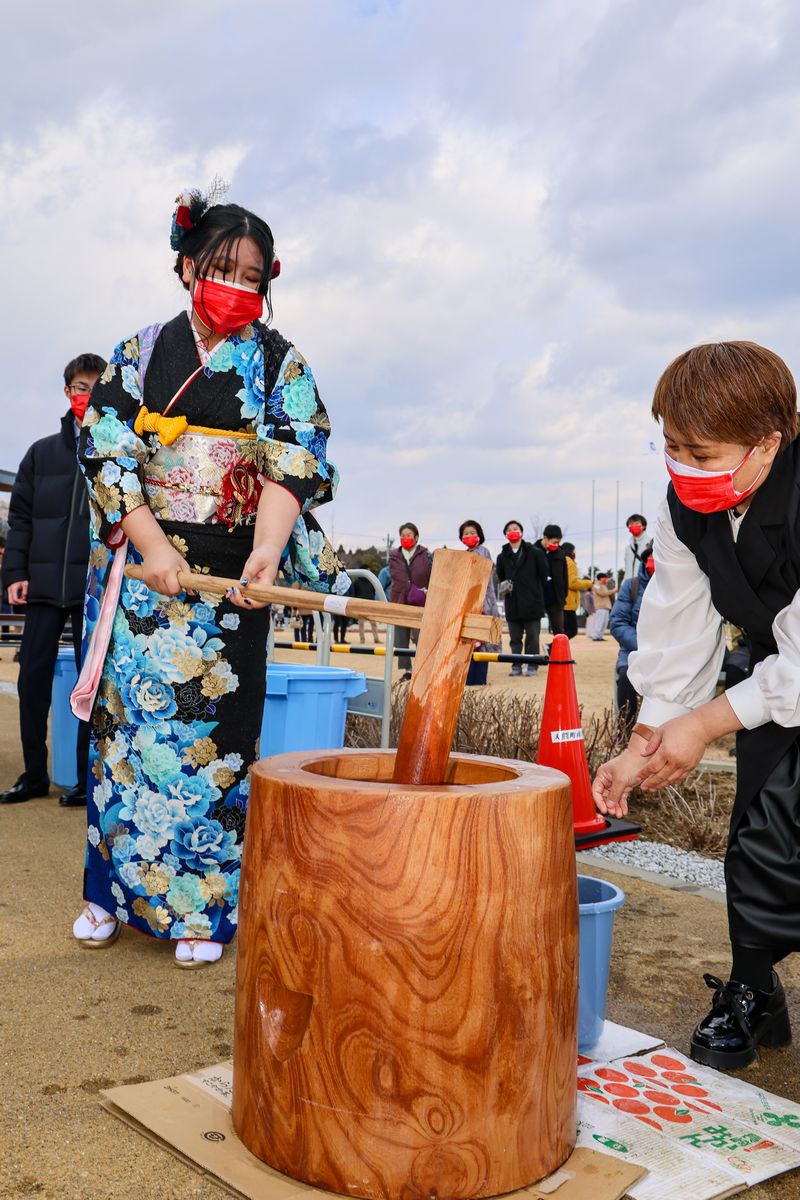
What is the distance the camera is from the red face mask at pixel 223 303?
2.78 meters

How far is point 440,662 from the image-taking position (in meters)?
1.88

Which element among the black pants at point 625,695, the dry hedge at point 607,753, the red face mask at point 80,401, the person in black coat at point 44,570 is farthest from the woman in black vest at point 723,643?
the black pants at point 625,695

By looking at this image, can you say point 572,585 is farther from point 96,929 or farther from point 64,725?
point 96,929

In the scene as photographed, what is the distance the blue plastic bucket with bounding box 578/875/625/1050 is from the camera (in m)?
2.23

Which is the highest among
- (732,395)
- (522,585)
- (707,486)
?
(522,585)

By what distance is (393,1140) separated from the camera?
5.24 feet

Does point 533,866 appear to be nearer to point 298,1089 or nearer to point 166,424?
point 298,1089

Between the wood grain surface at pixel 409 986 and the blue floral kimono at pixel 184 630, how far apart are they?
1143 millimetres

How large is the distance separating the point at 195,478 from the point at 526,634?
30.2 ft

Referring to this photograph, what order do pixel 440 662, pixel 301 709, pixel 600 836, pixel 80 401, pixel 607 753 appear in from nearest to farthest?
1. pixel 440 662
2. pixel 600 836
3. pixel 301 709
4. pixel 80 401
5. pixel 607 753

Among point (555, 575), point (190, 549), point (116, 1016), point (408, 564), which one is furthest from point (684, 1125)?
point (555, 575)

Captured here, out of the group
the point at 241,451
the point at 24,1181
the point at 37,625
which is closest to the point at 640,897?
the point at 241,451

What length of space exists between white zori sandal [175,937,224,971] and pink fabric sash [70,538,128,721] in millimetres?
668

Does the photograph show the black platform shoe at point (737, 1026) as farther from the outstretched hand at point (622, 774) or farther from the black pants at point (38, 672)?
the black pants at point (38, 672)
